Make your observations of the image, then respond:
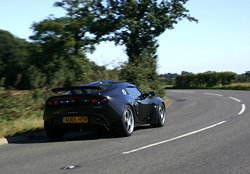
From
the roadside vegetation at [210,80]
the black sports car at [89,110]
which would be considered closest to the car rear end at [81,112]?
the black sports car at [89,110]

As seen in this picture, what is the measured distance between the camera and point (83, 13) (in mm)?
44000

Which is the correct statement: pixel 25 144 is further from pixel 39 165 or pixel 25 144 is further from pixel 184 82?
pixel 184 82

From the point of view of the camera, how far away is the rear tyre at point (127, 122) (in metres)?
11.0

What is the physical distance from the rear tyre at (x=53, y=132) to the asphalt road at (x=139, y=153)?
214 mm

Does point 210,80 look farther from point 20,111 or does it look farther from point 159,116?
point 20,111

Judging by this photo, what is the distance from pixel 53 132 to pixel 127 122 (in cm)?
175

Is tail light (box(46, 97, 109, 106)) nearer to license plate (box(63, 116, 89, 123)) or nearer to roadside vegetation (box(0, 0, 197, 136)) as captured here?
license plate (box(63, 116, 89, 123))

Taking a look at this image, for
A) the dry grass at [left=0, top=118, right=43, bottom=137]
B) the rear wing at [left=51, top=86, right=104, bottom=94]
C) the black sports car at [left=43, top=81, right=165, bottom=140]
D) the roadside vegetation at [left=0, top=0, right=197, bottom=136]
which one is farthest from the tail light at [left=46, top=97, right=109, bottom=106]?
the roadside vegetation at [left=0, top=0, right=197, bottom=136]

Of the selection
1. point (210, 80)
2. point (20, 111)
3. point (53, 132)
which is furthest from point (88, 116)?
point (210, 80)

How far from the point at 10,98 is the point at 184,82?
48344mm

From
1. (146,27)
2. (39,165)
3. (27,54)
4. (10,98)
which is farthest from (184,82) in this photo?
(39,165)

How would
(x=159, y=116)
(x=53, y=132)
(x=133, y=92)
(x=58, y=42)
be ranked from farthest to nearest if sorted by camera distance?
(x=58, y=42)
(x=159, y=116)
(x=133, y=92)
(x=53, y=132)

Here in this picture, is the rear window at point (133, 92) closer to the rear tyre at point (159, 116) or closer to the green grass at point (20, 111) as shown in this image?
the rear tyre at point (159, 116)

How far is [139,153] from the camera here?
28.1 feet
